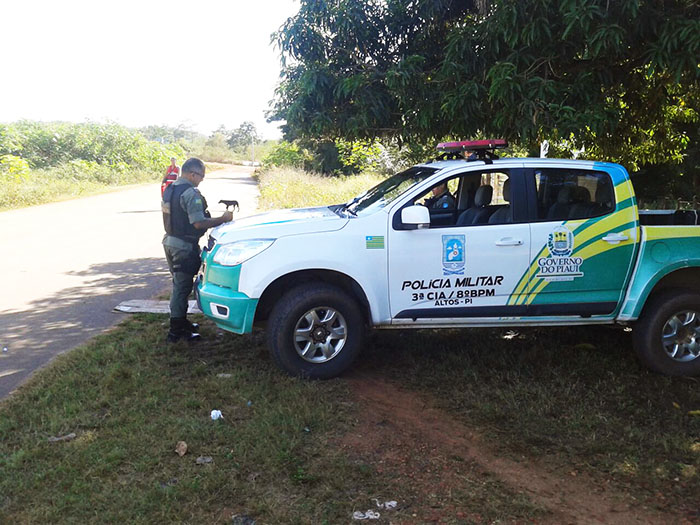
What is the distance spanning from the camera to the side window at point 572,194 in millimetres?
5312

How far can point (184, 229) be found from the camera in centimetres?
599

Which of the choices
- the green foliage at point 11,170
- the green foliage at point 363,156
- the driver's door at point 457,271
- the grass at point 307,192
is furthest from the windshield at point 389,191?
the green foliage at point 363,156

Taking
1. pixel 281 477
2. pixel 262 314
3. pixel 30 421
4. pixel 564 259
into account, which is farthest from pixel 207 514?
pixel 564 259

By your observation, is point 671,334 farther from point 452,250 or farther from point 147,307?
point 147,307

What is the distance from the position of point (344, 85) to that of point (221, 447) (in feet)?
15.5

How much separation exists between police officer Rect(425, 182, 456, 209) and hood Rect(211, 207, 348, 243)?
96 centimetres

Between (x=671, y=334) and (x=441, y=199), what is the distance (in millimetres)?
2392

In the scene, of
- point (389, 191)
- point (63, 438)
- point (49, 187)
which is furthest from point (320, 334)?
point (49, 187)

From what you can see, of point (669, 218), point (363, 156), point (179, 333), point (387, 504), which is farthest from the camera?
point (363, 156)

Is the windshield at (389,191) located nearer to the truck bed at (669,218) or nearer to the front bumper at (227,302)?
the front bumper at (227,302)

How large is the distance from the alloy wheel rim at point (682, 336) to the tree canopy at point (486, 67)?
208cm

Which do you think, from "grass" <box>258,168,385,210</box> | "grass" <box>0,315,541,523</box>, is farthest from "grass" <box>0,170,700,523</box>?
"grass" <box>258,168,385,210</box>

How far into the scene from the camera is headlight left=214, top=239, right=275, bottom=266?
16.7 feet

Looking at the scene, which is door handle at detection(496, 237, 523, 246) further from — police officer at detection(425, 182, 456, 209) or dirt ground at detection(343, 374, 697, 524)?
dirt ground at detection(343, 374, 697, 524)
